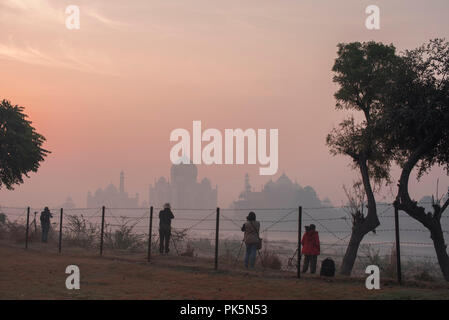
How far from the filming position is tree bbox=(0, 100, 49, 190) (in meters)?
34.2

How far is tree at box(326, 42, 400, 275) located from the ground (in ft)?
23.5

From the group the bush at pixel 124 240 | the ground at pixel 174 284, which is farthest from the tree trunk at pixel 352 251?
the bush at pixel 124 240

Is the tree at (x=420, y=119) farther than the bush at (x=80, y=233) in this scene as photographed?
No

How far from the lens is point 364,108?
2270 cm

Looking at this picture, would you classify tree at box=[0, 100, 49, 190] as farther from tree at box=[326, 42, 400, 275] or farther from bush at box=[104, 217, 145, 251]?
tree at box=[326, 42, 400, 275]

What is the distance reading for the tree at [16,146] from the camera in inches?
1348

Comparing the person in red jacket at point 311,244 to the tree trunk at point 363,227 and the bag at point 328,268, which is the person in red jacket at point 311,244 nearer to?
the bag at point 328,268

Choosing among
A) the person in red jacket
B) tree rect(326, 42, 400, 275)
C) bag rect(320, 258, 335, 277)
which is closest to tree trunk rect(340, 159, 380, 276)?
tree rect(326, 42, 400, 275)

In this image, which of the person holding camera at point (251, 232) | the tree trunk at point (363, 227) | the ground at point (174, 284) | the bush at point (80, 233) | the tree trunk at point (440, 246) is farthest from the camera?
the bush at point (80, 233)

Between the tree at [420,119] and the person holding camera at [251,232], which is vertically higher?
the tree at [420,119]

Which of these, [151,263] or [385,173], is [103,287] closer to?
[151,263]

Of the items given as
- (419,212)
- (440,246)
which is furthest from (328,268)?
(440,246)

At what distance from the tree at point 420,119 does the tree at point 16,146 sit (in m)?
26.3
